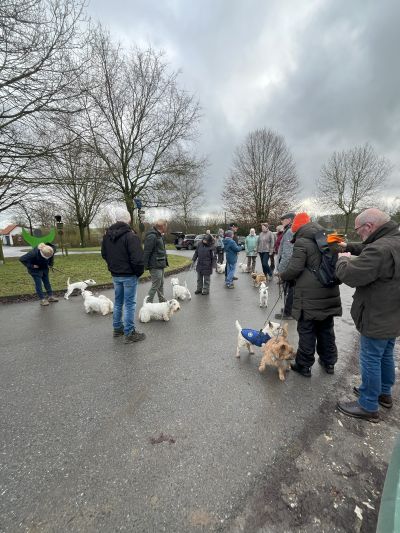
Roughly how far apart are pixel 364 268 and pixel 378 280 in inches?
8.8

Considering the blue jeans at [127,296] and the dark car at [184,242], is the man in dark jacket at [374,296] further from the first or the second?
the dark car at [184,242]

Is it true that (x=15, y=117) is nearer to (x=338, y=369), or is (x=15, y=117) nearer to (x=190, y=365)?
(x=190, y=365)

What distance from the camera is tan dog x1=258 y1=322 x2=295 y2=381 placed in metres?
3.07

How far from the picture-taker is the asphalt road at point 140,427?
1.65 m

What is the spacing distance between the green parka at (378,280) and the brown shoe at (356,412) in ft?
2.62

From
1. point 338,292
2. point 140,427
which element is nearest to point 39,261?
point 140,427

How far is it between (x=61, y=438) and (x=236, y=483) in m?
1.60

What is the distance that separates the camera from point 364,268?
214 centimetres

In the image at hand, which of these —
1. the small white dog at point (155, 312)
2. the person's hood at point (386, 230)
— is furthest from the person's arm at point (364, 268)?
the small white dog at point (155, 312)

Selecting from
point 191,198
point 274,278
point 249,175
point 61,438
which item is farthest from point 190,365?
point 191,198

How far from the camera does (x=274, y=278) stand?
10180mm

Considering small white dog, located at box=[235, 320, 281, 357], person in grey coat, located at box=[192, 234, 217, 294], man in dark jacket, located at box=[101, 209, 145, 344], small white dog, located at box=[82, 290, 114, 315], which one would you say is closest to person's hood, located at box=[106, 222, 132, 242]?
man in dark jacket, located at box=[101, 209, 145, 344]

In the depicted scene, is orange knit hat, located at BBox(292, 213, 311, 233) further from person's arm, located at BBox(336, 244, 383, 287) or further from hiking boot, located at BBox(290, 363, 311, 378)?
hiking boot, located at BBox(290, 363, 311, 378)

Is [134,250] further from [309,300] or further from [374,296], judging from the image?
[374,296]
